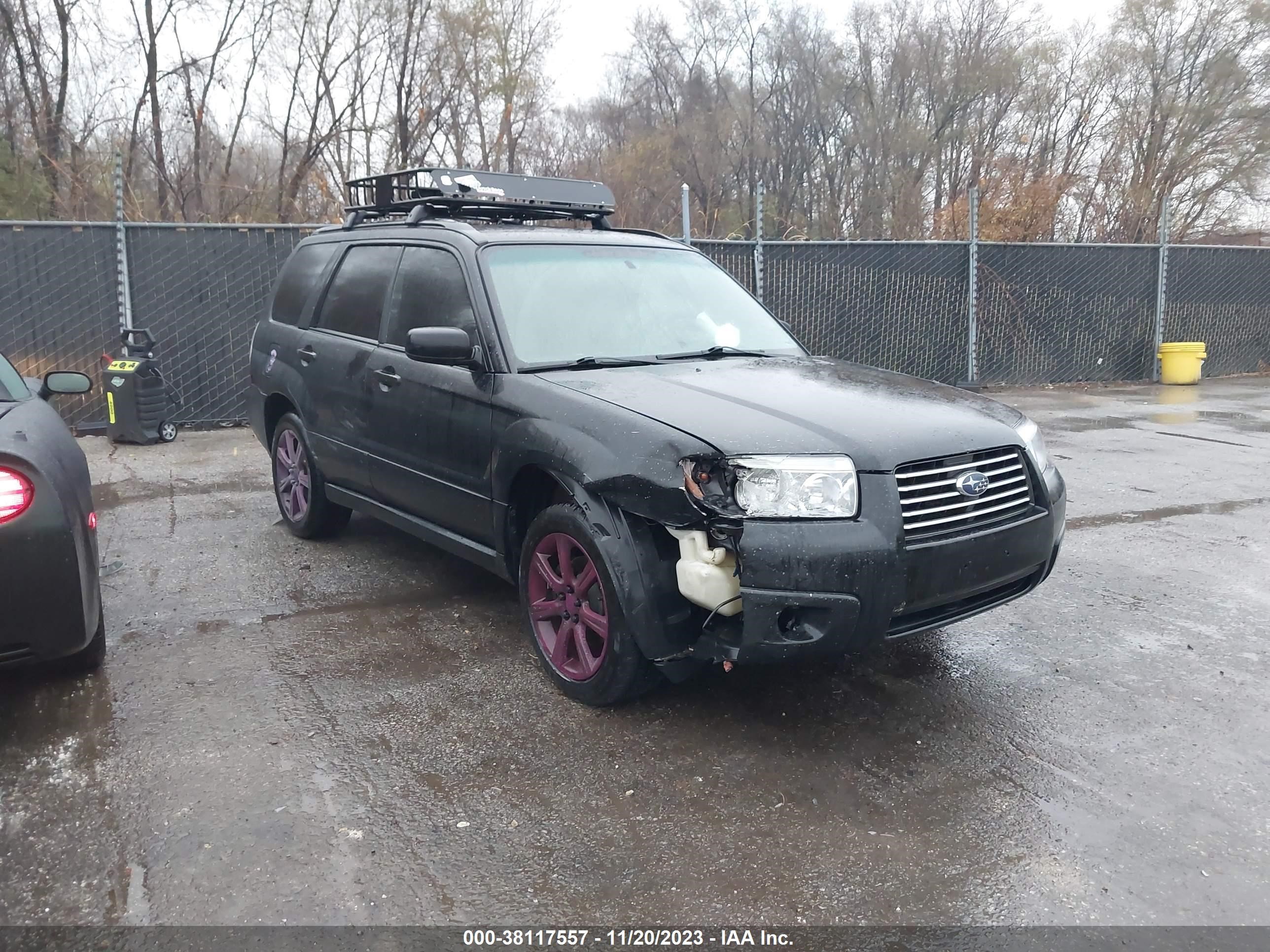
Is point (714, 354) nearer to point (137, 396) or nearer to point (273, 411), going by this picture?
point (273, 411)

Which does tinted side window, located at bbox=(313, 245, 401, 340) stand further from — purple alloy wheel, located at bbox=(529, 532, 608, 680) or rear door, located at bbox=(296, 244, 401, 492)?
purple alloy wheel, located at bbox=(529, 532, 608, 680)

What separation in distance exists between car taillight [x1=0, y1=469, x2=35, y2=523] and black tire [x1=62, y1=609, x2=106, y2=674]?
0.84 m

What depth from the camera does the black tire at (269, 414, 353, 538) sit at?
18.6 ft

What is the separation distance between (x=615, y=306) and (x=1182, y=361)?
12966 millimetres

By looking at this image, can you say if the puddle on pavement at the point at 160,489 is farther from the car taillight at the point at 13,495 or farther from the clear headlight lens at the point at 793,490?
the clear headlight lens at the point at 793,490

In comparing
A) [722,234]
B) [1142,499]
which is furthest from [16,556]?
[722,234]

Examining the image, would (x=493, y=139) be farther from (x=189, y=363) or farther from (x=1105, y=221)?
(x=189, y=363)

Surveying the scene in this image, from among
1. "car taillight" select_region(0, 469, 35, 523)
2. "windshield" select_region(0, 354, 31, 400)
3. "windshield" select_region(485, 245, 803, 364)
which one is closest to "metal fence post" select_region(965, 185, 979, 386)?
"windshield" select_region(485, 245, 803, 364)

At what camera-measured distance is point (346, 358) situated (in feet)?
16.8

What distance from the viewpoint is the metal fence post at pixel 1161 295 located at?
14.3m

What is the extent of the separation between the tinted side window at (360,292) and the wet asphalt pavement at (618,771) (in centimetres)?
137

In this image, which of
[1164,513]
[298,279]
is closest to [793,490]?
[298,279]

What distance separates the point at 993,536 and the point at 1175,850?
1.10m

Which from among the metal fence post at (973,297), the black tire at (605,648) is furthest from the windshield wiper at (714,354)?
the metal fence post at (973,297)
